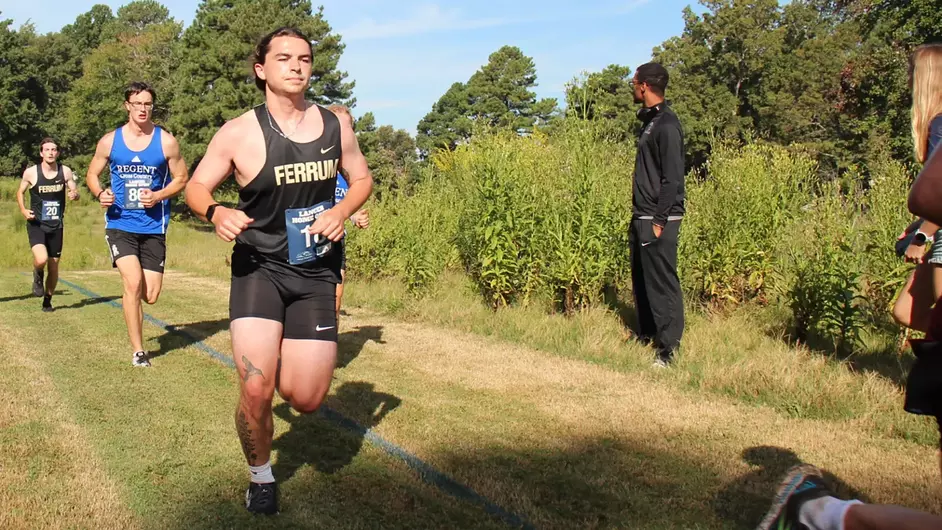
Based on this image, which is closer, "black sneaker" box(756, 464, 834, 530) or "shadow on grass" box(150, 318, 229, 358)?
"black sneaker" box(756, 464, 834, 530)

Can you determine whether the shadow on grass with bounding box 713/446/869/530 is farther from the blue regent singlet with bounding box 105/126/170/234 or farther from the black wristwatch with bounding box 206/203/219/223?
the blue regent singlet with bounding box 105/126/170/234

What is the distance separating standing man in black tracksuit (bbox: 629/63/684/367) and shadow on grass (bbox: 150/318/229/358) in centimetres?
474

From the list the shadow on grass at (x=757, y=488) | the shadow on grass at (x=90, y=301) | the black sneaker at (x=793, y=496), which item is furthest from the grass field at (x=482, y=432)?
the shadow on grass at (x=90, y=301)

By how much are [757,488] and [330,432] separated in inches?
104

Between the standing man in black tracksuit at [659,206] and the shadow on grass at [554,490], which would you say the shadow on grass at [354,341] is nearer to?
the shadow on grass at [554,490]

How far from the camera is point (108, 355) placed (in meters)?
7.76

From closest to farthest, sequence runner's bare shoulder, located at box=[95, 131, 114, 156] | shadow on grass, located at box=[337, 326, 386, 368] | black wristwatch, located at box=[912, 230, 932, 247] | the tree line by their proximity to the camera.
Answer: black wristwatch, located at box=[912, 230, 932, 247], runner's bare shoulder, located at box=[95, 131, 114, 156], shadow on grass, located at box=[337, 326, 386, 368], the tree line

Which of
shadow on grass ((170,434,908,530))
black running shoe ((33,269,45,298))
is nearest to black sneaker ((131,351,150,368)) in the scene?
shadow on grass ((170,434,908,530))

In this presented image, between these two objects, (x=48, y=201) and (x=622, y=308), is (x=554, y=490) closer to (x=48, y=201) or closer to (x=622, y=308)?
(x=622, y=308)

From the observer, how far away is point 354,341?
8664 millimetres

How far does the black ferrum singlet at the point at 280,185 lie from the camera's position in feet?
12.9

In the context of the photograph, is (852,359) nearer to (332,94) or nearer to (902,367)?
(902,367)

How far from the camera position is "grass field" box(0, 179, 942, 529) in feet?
13.3

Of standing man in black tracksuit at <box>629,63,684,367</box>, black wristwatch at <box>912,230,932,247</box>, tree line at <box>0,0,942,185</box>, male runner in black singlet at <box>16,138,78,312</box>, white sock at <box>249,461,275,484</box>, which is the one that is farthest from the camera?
tree line at <box>0,0,942,185</box>
